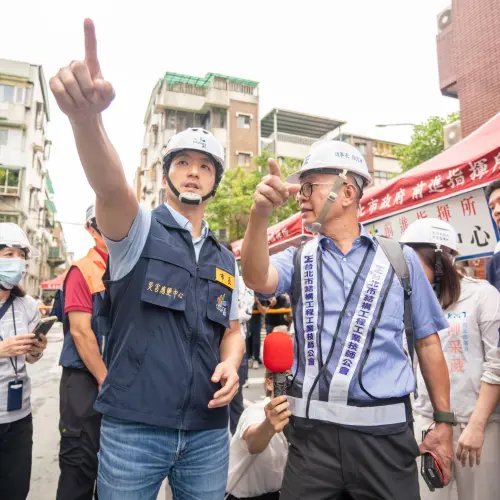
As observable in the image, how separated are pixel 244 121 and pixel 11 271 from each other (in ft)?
107

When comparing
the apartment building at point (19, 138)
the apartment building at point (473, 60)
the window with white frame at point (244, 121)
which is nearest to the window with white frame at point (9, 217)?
the apartment building at point (19, 138)

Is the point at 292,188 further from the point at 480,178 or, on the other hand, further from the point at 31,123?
the point at 31,123

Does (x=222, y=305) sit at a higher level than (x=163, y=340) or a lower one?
higher

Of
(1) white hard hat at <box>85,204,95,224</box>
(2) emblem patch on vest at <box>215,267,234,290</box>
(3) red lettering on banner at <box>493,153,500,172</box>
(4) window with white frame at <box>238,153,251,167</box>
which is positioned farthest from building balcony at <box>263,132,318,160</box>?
(2) emblem patch on vest at <box>215,267,234,290</box>

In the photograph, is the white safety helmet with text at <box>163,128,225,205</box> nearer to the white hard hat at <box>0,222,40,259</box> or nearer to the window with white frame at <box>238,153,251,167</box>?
the white hard hat at <box>0,222,40,259</box>

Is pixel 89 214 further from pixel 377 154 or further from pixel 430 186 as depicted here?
pixel 377 154

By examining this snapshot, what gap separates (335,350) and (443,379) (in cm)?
65

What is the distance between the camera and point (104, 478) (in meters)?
1.67

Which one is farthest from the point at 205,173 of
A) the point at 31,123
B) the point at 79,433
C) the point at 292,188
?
the point at 31,123

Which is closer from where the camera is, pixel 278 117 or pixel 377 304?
pixel 377 304

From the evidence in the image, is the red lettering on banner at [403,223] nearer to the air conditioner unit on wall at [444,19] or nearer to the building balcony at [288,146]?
the air conditioner unit on wall at [444,19]

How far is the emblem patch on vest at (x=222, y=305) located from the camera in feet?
6.34

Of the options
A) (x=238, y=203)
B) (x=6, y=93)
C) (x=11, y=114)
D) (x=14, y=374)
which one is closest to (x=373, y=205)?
(x=14, y=374)

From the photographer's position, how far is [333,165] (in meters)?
2.14
